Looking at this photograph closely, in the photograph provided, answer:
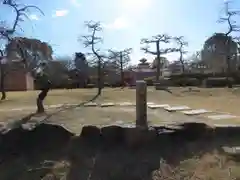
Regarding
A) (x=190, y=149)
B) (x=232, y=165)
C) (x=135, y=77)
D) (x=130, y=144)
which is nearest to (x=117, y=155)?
(x=130, y=144)

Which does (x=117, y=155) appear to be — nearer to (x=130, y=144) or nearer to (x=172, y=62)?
(x=130, y=144)

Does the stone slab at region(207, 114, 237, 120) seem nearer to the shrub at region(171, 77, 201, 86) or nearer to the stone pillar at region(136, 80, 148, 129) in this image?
the stone pillar at region(136, 80, 148, 129)

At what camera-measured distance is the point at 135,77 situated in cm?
3128

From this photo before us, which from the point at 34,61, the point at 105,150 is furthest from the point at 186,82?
the point at 105,150

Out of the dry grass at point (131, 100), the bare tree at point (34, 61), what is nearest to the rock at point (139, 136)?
the dry grass at point (131, 100)

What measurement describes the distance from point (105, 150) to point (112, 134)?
0.26 m

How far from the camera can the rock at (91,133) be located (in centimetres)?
478

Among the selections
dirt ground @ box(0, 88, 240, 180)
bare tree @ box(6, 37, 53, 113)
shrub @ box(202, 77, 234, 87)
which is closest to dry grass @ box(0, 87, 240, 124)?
bare tree @ box(6, 37, 53, 113)

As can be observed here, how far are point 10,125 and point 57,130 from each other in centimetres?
108

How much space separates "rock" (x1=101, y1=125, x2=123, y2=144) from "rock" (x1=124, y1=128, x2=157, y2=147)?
11 cm

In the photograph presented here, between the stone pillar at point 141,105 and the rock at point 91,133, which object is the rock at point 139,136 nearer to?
the stone pillar at point 141,105

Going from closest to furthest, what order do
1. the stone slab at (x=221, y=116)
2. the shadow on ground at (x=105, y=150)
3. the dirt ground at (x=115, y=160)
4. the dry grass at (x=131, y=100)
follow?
the dirt ground at (x=115, y=160), the shadow on ground at (x=105, y=150), the stone slab at (x=221, y=116), the dry grass at (x=131, y=100)

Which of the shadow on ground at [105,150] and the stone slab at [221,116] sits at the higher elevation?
the stone slab at [221,116]

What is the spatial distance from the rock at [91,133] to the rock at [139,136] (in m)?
0.44
